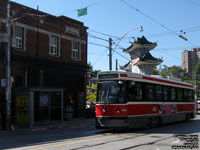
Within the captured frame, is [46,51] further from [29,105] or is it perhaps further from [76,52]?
[29,105]

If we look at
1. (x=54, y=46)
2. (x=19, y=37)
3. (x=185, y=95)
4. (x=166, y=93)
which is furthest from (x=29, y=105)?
(x=185, y=95)

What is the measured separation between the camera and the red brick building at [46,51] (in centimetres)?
2034

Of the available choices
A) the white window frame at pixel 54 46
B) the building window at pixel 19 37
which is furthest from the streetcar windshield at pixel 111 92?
the white window frame at pixel 54 46

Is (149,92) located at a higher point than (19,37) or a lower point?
lower

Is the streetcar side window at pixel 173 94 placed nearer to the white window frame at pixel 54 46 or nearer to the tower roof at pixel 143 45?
the white window frame at pixel 54 46

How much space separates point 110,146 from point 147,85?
264 inches

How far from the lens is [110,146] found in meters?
10.0

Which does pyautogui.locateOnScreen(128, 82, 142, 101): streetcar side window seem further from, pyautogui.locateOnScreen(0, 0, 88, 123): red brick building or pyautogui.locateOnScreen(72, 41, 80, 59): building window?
pyautogui.locateOnScreen(72, 41, 80, 59): building window

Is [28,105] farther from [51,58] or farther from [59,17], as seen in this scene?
[59,17]

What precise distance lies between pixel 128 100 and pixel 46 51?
10843 mm

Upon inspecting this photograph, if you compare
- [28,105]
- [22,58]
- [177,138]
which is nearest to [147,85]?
[177,138]

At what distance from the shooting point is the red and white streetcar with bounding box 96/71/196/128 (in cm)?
1419

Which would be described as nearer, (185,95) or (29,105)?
(29,105)

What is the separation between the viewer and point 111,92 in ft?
47.4
